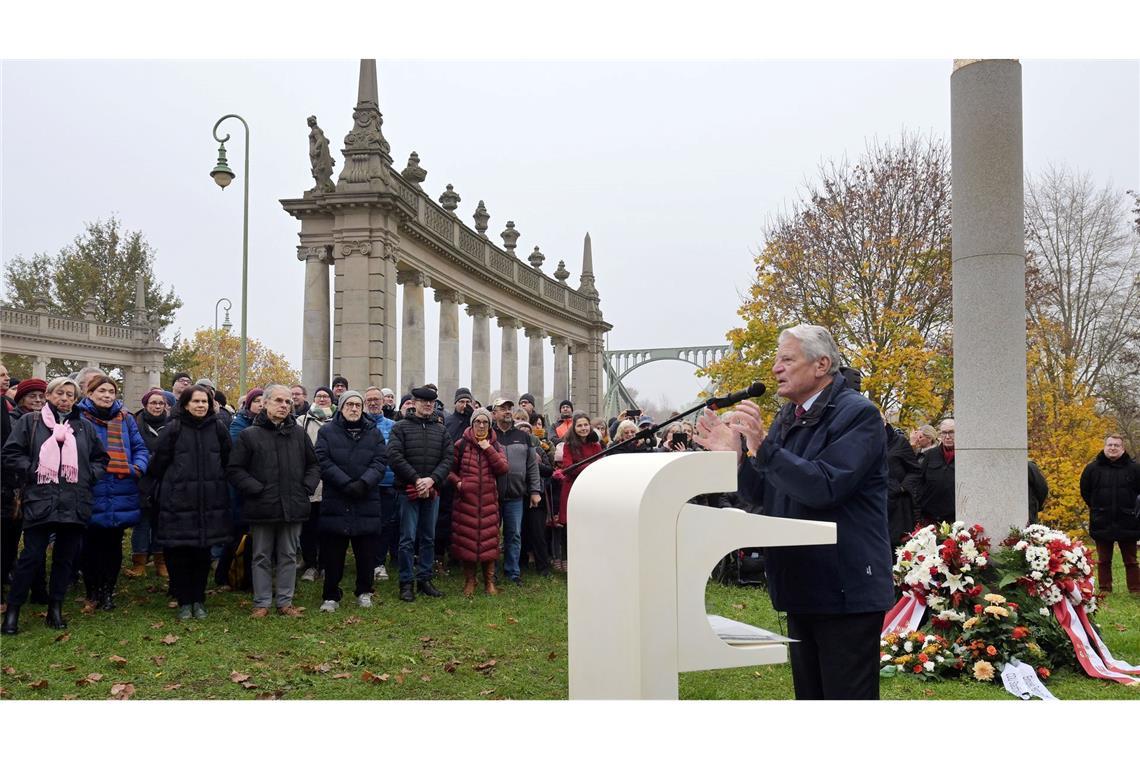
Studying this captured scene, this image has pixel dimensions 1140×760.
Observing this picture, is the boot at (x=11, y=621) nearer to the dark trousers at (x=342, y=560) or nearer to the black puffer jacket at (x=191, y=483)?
the black puffer jacket at (x=191, y=483)

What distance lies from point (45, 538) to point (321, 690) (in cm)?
301

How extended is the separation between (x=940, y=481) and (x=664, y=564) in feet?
23.9

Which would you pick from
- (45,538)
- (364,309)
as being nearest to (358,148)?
(364,309)

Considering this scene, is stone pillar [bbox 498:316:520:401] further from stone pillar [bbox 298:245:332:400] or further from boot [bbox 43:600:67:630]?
boot [bbox 43:600:67:630]

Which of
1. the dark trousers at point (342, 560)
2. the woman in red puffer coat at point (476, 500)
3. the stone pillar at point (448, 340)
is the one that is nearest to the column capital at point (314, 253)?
the stone pillar at point (448, 340)

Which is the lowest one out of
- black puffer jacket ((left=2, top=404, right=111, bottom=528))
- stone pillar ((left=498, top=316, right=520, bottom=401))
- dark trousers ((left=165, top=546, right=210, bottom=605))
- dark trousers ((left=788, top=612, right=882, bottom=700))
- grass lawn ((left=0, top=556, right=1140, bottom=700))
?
grass lawn ((left=0, top=556, right=1140, bottom=700))

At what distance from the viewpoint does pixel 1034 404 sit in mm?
17656

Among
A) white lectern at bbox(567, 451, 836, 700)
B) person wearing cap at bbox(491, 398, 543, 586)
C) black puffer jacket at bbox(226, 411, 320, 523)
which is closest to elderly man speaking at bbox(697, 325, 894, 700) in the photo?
white lectern at bbox(567, 451, 836, 700)

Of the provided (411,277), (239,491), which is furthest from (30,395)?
(411,277)

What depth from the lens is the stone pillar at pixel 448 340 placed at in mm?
22641

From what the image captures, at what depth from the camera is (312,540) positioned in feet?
30.7

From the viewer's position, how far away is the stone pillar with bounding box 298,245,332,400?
58.0 ft

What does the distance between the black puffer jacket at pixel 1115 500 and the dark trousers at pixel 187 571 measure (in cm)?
999

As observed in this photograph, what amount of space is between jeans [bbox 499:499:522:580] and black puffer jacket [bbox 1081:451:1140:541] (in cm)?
695
